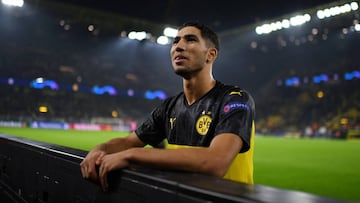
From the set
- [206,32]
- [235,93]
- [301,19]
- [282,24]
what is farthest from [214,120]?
[282,24]

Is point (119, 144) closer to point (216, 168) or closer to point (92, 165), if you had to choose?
point (92, 165)

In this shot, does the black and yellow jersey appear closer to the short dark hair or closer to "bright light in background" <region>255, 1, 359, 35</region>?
the short dark hair

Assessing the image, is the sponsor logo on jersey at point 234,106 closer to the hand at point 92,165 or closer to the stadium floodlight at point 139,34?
the hand at point 92,165

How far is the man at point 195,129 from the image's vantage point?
5.95 feet

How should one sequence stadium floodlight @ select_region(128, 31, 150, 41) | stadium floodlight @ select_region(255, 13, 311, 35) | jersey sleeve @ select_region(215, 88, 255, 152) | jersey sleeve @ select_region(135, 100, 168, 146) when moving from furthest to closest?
stadium floodlight @ select_region(128, 31, 150, 41), stadium floodlight @ select_region(255, 13, 311, 35), jersey sleeve @ select_region(135, 100, 168, 146), jersey sleeve @ select_region(215, 88, 255, 152)

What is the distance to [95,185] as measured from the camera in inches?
79.1

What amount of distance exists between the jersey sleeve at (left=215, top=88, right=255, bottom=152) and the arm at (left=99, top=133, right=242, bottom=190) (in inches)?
6.4

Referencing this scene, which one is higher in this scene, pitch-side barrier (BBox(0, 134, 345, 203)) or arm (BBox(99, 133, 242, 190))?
arm (BBox(99, 133, 242, 190))

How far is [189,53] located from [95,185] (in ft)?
3.26

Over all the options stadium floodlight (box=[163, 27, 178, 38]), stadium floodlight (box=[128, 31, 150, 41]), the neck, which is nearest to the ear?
the neck

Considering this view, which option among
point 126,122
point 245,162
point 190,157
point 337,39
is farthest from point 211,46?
point 337,39

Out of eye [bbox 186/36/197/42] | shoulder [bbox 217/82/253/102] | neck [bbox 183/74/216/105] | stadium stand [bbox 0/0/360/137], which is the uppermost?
stadium stand [bbox 0/0/360/137]

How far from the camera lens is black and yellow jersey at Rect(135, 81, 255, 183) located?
206 cm

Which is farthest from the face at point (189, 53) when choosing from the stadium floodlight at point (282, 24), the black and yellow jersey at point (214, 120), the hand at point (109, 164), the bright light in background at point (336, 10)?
the stadium floodlight at point (282, 24)
